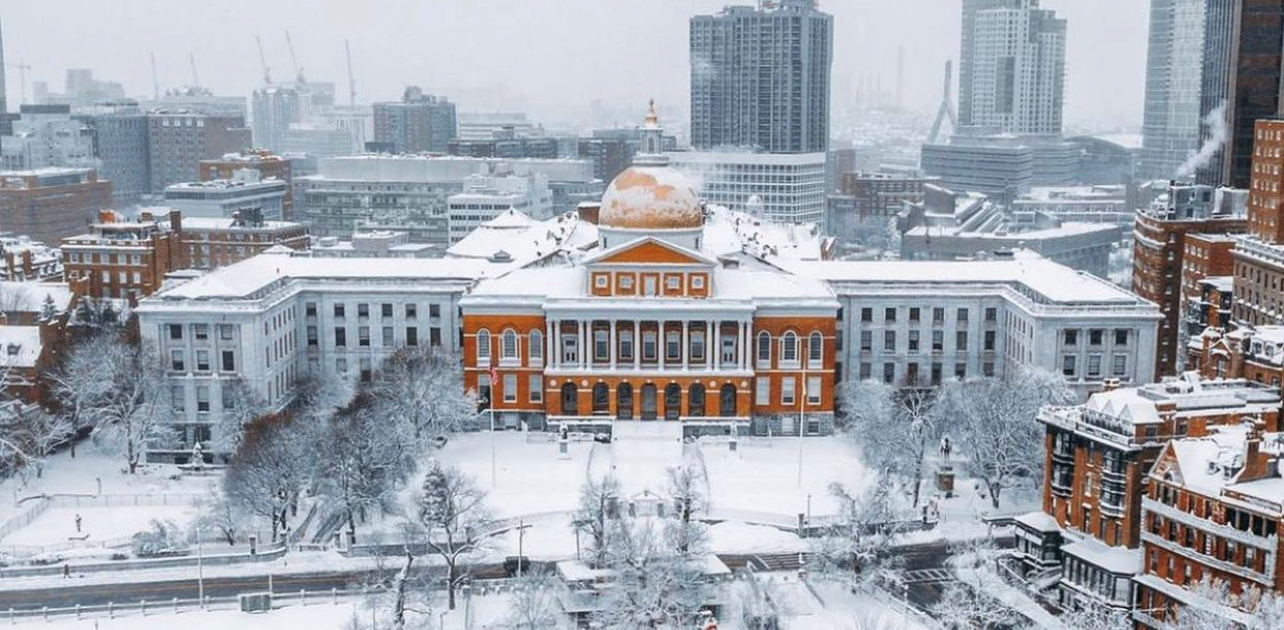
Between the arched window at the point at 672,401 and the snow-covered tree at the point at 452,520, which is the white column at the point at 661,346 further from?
the snow-covered tree at the point at 452,520

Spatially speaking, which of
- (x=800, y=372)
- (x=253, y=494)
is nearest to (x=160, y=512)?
(x=253, y=494)

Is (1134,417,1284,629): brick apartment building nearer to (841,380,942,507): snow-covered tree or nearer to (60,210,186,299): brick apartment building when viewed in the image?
(841,380,942,507): snow-covered tree

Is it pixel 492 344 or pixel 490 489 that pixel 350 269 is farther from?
pixel 490 489

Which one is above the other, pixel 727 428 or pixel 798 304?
pixel 798 304

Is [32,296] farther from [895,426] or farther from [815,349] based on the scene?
[895,426]

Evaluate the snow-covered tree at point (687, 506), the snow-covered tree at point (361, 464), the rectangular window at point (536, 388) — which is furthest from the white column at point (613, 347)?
the snow-covered tree at point (361, 464)

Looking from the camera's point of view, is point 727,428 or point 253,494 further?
point 727,428
